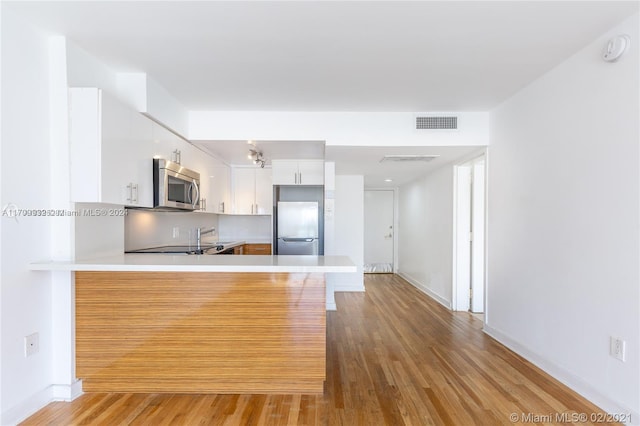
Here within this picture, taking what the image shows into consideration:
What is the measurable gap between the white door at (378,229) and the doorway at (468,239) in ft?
10.2

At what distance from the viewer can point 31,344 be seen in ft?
6.59

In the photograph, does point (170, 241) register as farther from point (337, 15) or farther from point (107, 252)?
point (337, 15)

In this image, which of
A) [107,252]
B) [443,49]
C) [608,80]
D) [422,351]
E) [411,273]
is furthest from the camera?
[411,273]

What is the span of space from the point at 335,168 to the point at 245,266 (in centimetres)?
308

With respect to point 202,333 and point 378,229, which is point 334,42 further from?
point 378,229

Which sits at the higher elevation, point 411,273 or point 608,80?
point 608,80

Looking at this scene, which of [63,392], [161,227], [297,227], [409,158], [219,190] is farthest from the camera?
[297,227]

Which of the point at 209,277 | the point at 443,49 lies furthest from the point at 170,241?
the point at 443,49

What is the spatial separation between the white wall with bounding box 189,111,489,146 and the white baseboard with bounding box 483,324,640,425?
6.65 feet

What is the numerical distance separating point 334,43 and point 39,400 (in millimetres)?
2915

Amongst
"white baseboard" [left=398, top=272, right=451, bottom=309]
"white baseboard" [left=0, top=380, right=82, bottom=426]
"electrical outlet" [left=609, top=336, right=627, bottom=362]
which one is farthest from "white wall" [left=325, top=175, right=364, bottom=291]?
"white baseboard" [left=0, top=380, right=82, bottom=426]

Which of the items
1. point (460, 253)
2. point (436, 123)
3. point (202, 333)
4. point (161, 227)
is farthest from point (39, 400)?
point (460, 253)

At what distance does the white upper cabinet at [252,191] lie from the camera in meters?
5.37

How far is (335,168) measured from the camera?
493 centimetres
